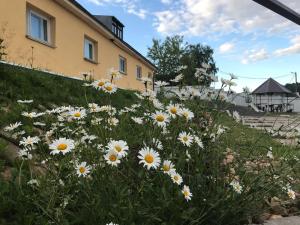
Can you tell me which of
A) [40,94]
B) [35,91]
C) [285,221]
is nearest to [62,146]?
[285,221]

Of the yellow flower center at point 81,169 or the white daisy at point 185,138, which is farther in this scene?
the white daisy at point 185,138

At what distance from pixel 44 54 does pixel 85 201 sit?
391 inches

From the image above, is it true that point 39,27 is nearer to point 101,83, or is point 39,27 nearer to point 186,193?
point 101,83

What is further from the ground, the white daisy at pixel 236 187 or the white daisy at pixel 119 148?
the white daisy at pixel 119 148

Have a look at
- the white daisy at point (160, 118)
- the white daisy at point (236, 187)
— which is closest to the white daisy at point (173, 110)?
the white daisy at point (160, 118)

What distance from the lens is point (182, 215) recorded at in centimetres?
210

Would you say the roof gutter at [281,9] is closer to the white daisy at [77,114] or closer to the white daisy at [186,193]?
the white daisy at [186,193]

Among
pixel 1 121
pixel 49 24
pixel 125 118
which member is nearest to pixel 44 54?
pixel 49 24

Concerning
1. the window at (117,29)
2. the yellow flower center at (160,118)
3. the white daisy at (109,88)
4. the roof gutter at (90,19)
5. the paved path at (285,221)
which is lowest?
the paved path at (285,221)

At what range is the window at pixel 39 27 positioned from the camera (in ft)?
36.6

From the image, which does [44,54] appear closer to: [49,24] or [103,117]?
[49,24]

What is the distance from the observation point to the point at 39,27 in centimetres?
1173

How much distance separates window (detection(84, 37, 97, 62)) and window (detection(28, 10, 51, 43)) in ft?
10.9

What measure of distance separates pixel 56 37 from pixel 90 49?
4108 millimetres
